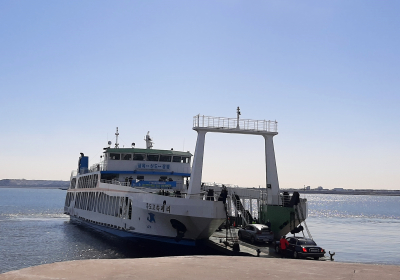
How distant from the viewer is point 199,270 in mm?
15219

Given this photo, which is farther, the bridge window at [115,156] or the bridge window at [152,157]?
the bridge window at [115,156]

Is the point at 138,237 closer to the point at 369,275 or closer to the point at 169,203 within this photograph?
the point at 169,203

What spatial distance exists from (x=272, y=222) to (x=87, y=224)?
25.6 m

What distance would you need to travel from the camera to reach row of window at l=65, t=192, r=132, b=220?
33.3 m

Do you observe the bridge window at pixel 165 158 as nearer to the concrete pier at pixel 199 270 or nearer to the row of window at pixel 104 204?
the row of window at pixel 104 204

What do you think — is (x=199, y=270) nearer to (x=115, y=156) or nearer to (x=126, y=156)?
(x=126, y=156)

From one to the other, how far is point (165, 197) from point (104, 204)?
48.8ft

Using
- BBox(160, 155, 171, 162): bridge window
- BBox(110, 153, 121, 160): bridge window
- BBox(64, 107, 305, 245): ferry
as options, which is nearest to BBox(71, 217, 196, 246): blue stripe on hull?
BBox(64, 107, 305, 245): ferry

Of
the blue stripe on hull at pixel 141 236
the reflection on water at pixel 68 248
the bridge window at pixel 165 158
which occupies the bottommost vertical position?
the reflection on water at pixel 68 248

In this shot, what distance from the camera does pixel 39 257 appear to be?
1198 inches

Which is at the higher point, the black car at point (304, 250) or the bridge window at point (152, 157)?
the bridge window at point (152, 157)

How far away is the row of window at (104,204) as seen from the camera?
3335 centimetres

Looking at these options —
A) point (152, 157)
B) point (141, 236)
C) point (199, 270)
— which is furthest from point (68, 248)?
point (199, 270)

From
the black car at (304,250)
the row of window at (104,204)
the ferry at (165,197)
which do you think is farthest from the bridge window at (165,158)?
the black car at (304,250)
